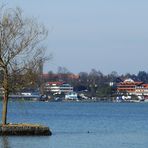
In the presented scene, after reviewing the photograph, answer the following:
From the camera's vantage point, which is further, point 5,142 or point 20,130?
point 20,130

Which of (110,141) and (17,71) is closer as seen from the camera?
(110,141)

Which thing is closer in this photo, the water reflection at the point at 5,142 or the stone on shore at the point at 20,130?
the water reflection at the point at 5,142

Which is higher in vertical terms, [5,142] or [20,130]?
[20,130]

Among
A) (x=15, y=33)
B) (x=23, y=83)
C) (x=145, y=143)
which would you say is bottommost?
(x=145, y=143)

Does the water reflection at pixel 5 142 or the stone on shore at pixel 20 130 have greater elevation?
the stone on shore at pixel 20 130

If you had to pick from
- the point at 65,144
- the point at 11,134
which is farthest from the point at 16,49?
the point at 65,144

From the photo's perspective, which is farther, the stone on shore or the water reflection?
the stone on shore

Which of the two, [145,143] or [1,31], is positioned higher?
[1,31]

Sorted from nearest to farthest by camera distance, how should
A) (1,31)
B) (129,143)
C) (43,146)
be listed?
(43,146) < (129,143) < (1,31)

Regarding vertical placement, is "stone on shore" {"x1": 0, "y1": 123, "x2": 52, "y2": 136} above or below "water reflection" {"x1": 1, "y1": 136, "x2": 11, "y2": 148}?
above

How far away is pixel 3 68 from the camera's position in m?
52.7

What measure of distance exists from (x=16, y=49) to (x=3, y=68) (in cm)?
154

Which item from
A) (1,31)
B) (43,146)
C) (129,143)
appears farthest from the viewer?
(1,31)

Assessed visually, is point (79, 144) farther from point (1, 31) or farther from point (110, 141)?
point (1, 31)
